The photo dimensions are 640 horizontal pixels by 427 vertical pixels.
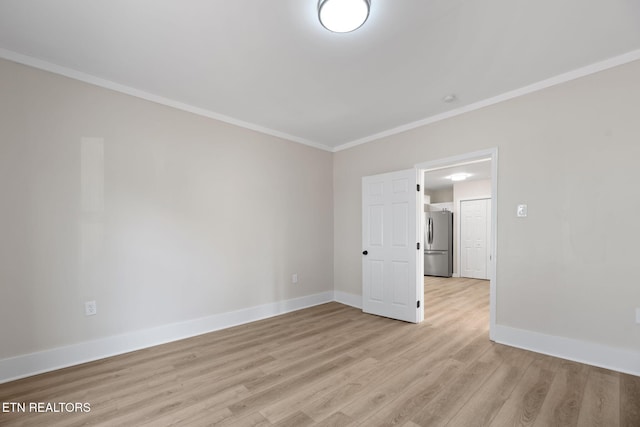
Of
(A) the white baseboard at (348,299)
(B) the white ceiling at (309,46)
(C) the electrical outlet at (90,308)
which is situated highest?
(B) the white ceiling at (309,46)

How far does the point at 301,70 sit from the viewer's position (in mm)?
2662

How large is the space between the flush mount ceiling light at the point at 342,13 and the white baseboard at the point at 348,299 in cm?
381

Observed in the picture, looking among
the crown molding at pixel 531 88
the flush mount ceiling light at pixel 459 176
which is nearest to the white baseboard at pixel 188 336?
the crown molding at pixel 531 88

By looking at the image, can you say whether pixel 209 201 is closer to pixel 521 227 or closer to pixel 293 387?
pixel 293 387

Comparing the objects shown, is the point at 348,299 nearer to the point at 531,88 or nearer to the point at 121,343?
the point at 121,343

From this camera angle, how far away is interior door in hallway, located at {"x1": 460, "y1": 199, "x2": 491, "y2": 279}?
7.27 metres

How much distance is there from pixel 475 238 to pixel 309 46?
7.02 metres

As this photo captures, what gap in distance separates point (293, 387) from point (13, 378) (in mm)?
2354

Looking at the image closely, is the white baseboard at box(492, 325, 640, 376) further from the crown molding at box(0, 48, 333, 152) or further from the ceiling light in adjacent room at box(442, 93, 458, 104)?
the crown molding at box(0, 48, 333, 152)

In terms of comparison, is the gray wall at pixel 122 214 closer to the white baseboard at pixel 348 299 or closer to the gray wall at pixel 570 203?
the white baseboard at pixel 348 299

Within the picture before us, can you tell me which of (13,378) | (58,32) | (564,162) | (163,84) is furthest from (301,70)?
(13,378)

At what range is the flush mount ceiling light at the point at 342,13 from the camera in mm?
1765

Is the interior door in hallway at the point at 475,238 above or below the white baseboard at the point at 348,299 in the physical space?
above

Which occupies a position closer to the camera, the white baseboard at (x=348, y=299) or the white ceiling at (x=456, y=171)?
the white baseboard at (x=348, y=299)
